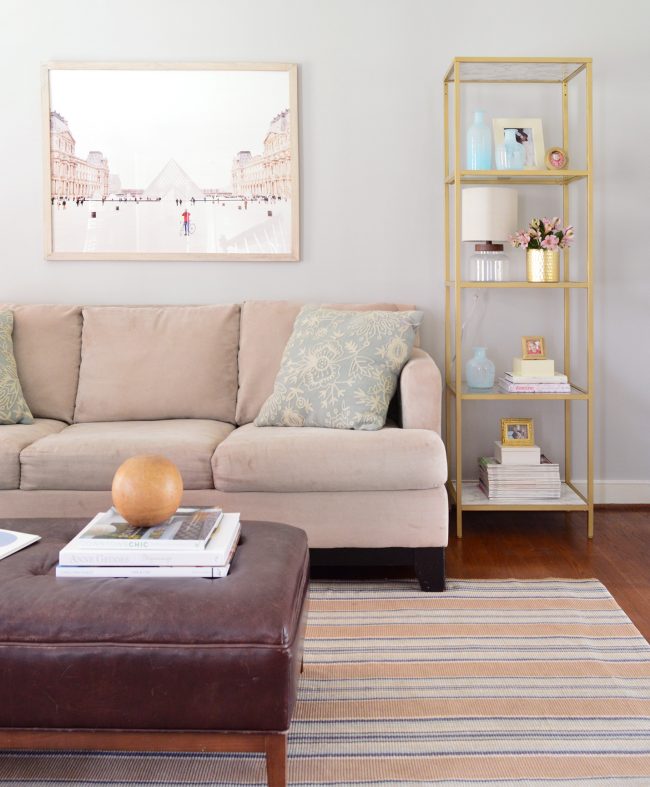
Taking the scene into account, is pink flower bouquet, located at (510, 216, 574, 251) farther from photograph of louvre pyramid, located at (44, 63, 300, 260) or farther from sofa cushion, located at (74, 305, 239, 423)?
sofa cushion, located at (74, 305, 239, 423)

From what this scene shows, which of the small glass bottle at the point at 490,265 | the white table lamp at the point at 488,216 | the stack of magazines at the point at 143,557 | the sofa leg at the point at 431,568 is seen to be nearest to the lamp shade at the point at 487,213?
the white table lamp at the point at 488,216

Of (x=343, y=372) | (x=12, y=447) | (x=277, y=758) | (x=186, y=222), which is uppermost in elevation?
(x=186, y=222)

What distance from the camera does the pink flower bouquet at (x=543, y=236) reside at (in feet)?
11.0

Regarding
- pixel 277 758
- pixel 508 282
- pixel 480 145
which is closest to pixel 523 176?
pixel 480 145

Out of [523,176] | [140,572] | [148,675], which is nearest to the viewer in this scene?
[148,675]

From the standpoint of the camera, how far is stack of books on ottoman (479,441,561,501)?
3.41m

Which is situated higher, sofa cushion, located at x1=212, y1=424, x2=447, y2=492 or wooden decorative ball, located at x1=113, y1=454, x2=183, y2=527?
wooden decorative ball, located at x1=113, y1=454, x2=183, y2=527

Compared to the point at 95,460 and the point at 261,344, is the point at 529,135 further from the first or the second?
the point at 95,460

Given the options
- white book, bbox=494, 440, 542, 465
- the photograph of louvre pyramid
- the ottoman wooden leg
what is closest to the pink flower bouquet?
white book, bbox=494, 440, 542, 465

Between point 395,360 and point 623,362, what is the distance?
132 cm

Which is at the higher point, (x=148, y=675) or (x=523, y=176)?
(x=523, y=176)

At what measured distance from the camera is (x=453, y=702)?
200cm

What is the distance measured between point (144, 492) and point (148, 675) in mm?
389

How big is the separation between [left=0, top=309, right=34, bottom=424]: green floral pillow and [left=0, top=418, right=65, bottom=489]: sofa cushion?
11cm
